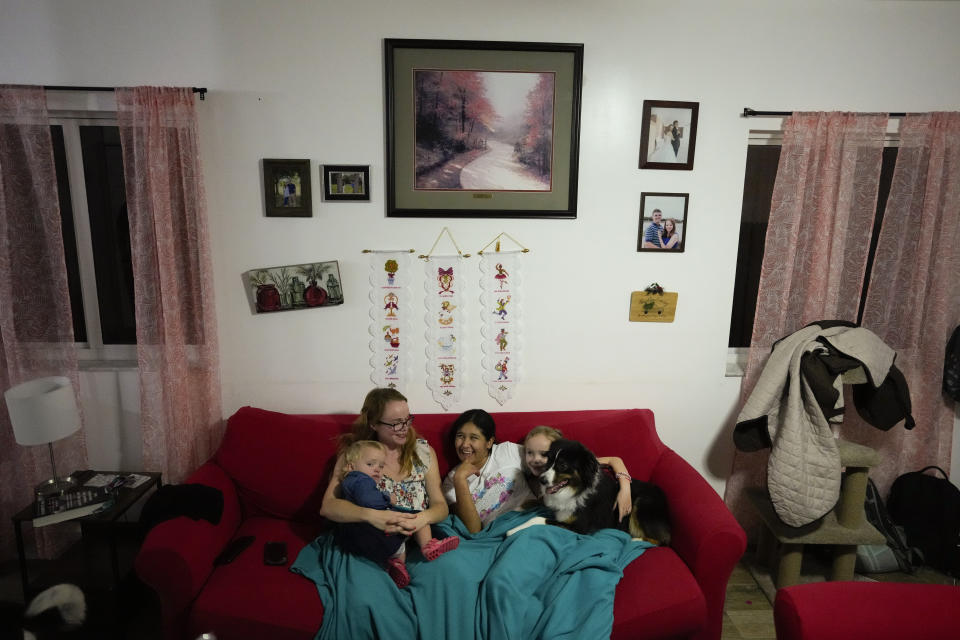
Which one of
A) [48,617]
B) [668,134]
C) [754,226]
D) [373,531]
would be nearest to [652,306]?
[754,226]

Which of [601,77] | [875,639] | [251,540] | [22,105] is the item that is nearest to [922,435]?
[875,639]

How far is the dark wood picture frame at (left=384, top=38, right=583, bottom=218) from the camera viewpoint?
90.7 inches

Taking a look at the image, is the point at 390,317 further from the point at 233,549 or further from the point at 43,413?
the point at 43,413

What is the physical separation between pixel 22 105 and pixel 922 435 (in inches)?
Answer: 174

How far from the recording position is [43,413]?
6.50ft

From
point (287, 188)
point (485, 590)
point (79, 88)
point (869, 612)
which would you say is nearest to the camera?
point (869, 612)

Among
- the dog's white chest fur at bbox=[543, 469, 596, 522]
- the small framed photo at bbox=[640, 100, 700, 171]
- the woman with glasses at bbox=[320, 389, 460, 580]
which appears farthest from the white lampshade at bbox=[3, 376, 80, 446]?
the small framed photo at bbox=[640, 100, 700, 171]

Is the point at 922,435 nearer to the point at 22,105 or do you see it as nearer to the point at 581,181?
the point at 581,181

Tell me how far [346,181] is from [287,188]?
27 centimetres

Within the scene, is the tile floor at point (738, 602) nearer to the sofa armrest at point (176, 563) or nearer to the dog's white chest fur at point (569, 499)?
the sofa armrest at point (176, 563)

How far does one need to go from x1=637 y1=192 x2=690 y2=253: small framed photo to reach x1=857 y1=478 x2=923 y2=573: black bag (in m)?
1.54

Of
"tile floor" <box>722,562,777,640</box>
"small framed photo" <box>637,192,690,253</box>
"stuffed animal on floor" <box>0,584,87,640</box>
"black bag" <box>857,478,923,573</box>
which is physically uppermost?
"small framed photo" <box>637,192,690,253</box>

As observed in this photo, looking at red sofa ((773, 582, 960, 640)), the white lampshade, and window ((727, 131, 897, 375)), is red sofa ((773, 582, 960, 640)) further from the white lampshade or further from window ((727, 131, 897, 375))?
the white lampshade

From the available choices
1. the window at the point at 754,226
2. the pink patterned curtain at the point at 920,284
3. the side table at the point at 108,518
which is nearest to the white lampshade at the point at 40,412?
the side table at the point at 108,518
